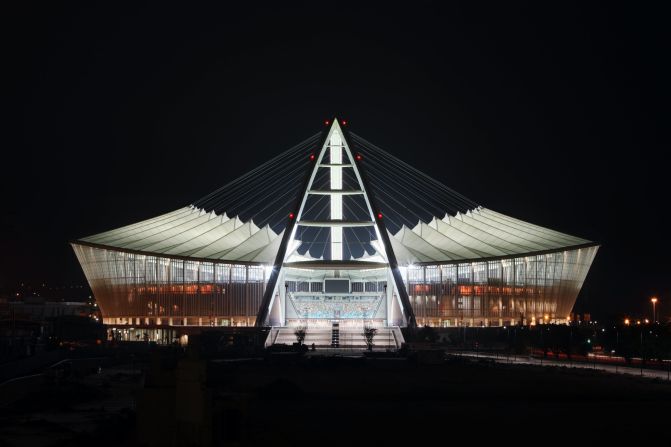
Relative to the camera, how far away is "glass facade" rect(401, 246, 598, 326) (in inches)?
2739

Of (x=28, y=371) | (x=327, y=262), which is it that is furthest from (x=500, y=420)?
(x=327, y=262)

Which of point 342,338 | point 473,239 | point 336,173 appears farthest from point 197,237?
point 473,239

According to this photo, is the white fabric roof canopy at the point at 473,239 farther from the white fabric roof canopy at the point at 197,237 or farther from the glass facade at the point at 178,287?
the glass facade at the point at 178,287

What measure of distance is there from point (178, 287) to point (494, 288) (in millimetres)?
23247

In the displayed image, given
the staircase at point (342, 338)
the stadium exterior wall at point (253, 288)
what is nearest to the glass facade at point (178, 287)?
the stadium exterior wall at point (253, 288)

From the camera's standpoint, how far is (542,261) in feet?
227

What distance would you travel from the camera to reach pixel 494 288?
70.1 m

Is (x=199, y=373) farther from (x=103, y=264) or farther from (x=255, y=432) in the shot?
(x=103, y=264)

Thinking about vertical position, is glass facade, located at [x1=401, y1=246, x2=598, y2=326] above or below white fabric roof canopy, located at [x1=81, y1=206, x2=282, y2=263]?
below

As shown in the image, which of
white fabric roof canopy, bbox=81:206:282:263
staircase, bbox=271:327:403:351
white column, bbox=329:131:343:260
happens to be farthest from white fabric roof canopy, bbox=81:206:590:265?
staircase, bbox=271:327:403:351

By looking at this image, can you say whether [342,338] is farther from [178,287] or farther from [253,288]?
[178,287]

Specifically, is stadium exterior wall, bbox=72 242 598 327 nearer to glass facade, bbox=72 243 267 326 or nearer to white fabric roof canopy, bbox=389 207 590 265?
glass facade, bbox=72 243 267 326

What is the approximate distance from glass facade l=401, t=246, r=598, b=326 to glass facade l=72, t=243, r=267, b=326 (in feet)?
39.5

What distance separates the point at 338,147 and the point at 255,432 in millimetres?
51119
